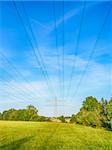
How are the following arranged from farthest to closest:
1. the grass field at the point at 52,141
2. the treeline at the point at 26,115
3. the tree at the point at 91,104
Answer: the treeline at the point at 26,115, the tree at the point at 91,104, the grass field at the point at 52,141

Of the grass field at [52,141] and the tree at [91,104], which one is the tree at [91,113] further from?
the grass field at [52,141]

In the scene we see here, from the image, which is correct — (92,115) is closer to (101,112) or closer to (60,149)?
(101,112)

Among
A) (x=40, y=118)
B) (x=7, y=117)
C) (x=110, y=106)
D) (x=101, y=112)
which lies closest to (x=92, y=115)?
(x=101, y=112)

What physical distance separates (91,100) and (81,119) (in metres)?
11.2

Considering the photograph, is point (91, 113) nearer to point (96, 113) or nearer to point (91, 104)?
point (96, 113)

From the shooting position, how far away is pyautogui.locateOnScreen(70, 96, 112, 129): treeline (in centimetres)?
9907

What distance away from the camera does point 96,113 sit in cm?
10581

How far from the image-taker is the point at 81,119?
4530 inches

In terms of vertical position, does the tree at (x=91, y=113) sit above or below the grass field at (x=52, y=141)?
above

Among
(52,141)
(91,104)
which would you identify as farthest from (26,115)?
(52,141)

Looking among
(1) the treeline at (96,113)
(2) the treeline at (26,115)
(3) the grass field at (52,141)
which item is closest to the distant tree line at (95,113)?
(1) the treeline at (96,113)

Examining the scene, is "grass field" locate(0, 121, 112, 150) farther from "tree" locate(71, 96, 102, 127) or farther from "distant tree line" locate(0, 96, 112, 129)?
"tree" locate(71, 96, 102, 127)

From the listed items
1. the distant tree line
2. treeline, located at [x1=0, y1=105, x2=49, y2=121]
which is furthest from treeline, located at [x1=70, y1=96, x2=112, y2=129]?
treeline, located at [x1=0, y1=105, x2=49, y2=121]

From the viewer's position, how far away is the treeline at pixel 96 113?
99075mm
